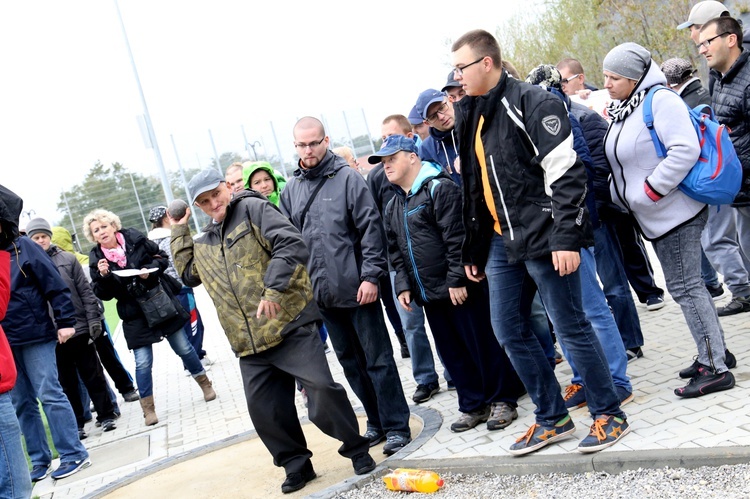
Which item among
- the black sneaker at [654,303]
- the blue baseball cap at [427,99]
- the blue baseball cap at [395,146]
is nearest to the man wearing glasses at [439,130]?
the blue baseball cap at [427,99]

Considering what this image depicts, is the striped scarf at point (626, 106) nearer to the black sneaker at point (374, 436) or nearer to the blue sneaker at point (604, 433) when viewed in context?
the blue sneaker at point (604, 433)

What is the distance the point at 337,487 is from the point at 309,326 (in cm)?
103

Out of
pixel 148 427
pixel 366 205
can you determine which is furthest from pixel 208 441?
pixel 366 205

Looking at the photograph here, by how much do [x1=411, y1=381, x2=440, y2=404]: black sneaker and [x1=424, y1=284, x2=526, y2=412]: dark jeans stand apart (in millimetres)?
983

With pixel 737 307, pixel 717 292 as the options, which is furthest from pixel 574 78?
pixel 737 307

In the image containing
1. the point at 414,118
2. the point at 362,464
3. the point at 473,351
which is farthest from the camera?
the point at 414,118

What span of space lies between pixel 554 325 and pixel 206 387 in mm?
5467

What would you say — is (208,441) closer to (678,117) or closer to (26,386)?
(26,386)

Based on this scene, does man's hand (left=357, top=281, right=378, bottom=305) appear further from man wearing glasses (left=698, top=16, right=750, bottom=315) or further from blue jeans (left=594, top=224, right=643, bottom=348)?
man wearing glasses (left=698, top=16, right=750, bottom=315)

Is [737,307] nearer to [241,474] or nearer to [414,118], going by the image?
[414,118]

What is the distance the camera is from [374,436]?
6234 millimetres

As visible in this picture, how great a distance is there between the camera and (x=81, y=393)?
948cm

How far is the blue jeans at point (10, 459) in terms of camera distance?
4918 mm

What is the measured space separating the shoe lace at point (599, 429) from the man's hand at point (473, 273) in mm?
1099
